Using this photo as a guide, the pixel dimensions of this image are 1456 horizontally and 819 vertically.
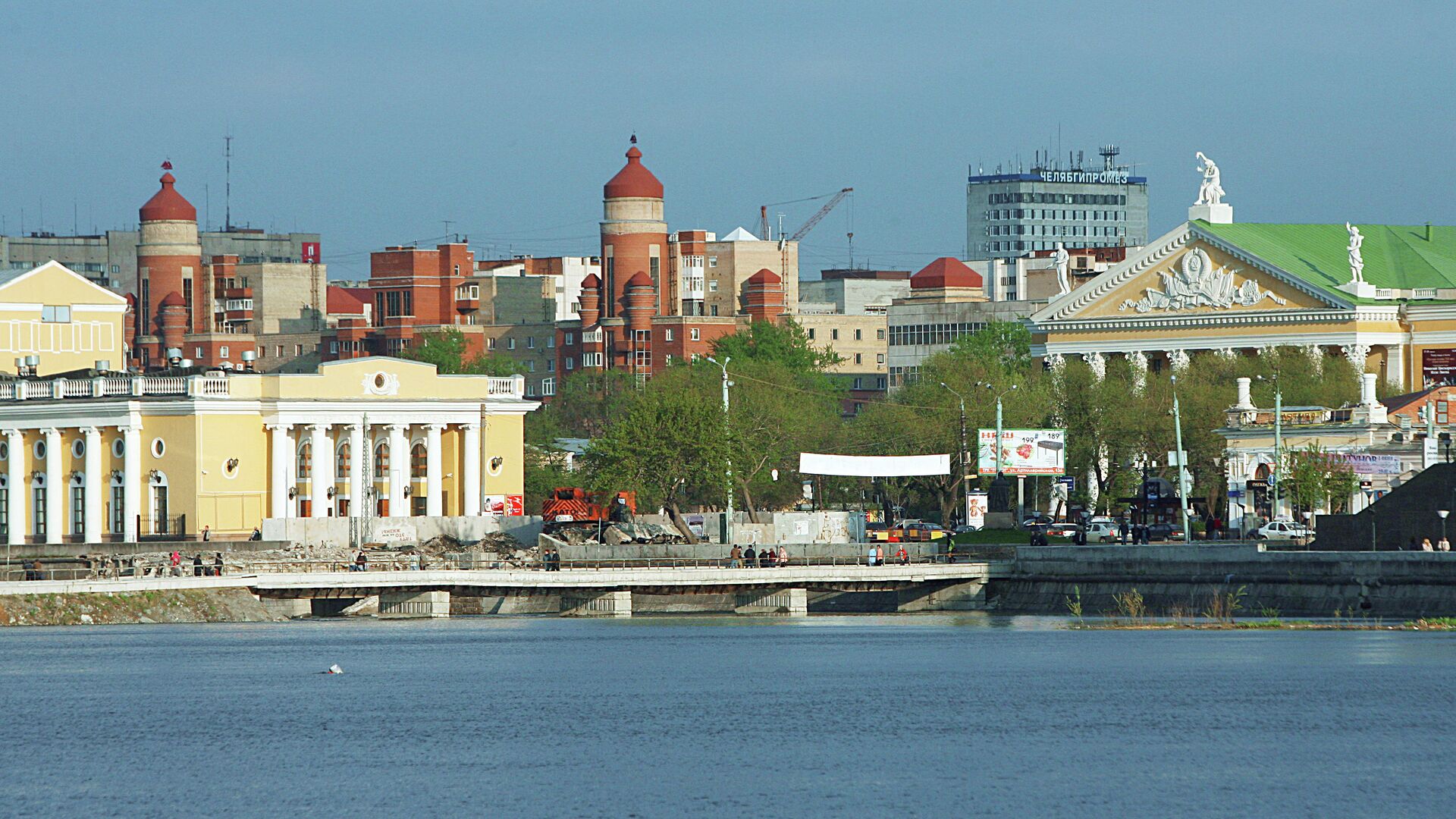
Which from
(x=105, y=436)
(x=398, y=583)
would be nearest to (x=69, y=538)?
(x=105, y=436)

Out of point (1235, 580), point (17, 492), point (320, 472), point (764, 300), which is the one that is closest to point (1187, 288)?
point (320, 472)

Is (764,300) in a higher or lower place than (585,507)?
higher

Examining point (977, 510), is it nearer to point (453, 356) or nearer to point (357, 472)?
point (357, 472)

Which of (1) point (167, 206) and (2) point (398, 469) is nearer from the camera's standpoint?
(2) point (398, 469)

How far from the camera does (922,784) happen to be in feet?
180

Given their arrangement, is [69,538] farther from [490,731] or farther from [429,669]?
[490,731]

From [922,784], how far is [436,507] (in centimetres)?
6335

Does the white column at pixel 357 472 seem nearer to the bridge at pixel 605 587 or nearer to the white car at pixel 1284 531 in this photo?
the bridge at pixel 605 587

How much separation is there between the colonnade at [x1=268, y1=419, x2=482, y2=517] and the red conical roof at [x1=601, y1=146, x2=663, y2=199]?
67.7 meters

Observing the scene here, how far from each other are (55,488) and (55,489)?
4 centimetres

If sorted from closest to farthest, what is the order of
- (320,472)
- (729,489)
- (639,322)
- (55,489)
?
(729,489) < (55,489) < (320,472) < (639,322)

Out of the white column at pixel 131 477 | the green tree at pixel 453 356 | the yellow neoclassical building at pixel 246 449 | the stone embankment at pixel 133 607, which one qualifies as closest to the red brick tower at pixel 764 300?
the green tree at pixel 453 356

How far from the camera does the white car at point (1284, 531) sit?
92.6m

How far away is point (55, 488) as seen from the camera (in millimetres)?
112812
